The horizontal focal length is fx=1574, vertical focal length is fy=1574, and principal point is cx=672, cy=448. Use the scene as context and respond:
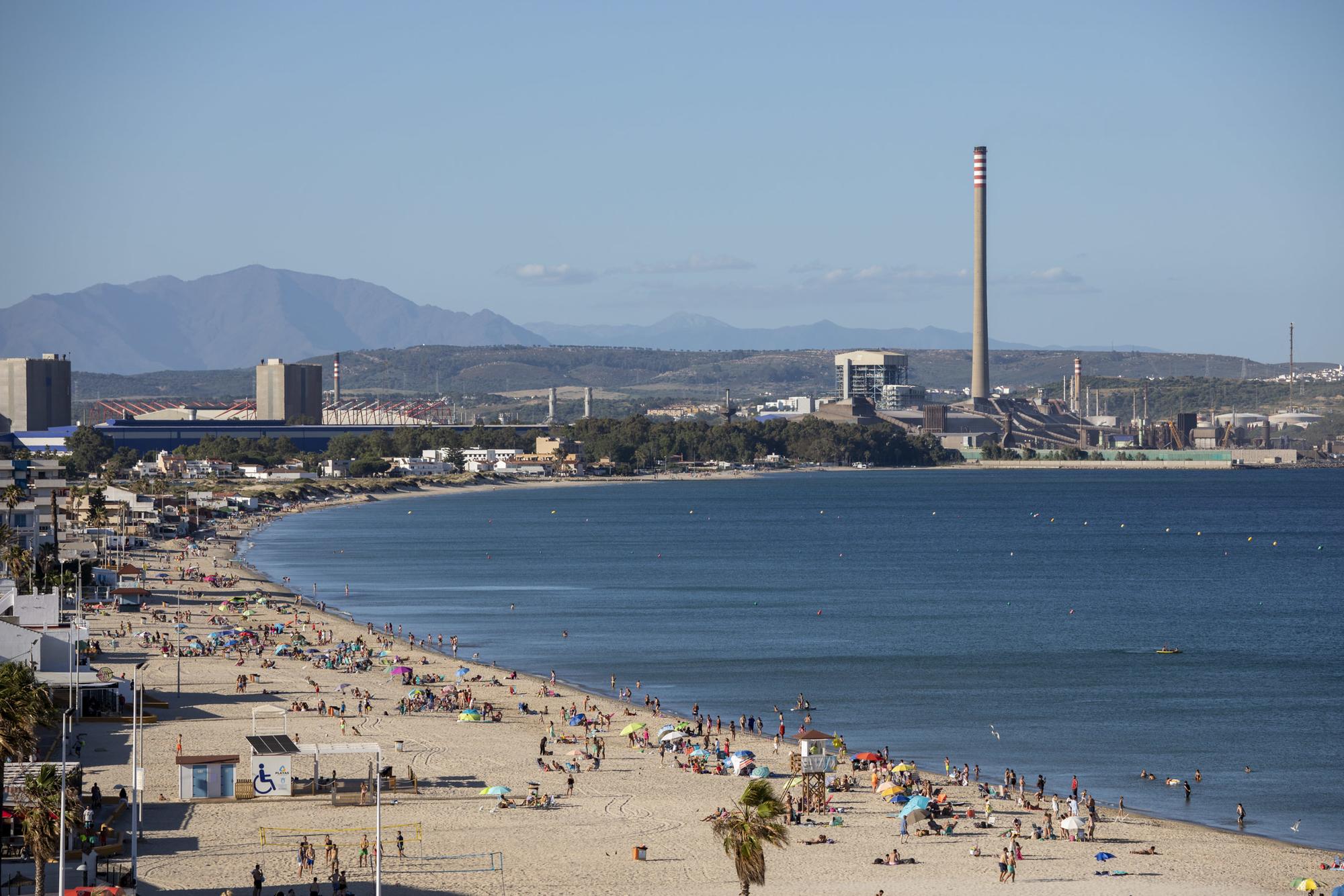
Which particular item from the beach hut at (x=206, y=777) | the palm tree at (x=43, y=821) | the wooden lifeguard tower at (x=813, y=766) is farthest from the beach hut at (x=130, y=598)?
the palm tree at (x=43, y=821)

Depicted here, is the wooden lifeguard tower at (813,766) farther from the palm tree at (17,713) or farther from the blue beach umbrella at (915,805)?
the palm tree at (17,713)

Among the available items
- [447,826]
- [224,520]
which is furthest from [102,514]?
[447,826]

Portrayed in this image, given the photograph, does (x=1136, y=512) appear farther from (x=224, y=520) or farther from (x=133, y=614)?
(x=133, y=614)

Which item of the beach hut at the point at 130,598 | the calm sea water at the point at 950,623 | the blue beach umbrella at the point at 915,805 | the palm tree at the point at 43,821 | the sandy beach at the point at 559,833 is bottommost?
the calm sea water at the point at 950,623

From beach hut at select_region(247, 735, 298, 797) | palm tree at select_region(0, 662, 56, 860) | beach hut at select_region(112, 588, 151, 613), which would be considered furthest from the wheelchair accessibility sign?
beach hut at select_region(112, 588, 151, 613)

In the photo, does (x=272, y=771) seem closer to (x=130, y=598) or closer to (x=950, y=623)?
(x=130, y=598)
